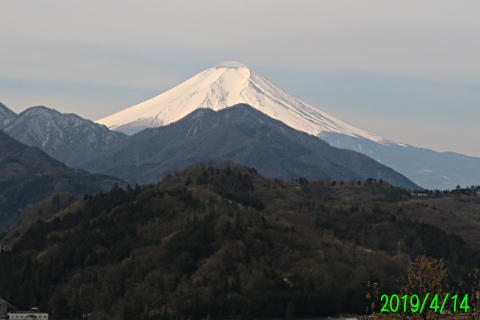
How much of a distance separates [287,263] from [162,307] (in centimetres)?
2846

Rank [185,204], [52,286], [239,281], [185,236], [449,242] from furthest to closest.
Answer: [449,242] → [185,204] → [185,236] → [52,286] → [239,281]

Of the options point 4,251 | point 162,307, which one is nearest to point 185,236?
point 162,307

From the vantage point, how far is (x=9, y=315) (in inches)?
4624

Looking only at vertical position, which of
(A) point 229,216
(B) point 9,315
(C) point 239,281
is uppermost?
(A) point 229,216

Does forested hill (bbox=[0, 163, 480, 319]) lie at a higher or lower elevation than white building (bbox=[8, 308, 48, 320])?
higher

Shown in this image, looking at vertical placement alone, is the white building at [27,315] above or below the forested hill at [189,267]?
below

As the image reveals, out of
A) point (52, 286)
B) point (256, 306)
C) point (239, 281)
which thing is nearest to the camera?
point (256, 306)

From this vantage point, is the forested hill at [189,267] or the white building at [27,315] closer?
the white building at [27,315]

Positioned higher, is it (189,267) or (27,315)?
(189,267)

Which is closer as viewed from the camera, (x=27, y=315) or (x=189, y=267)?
(x=27, y=315)

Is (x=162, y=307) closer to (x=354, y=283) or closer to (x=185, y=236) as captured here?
(x=185, y=236)

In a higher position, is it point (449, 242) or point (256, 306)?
point (449, 242)

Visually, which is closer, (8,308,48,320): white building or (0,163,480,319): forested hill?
(8,308,48,320): white building

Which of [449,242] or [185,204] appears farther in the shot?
[449,242]
